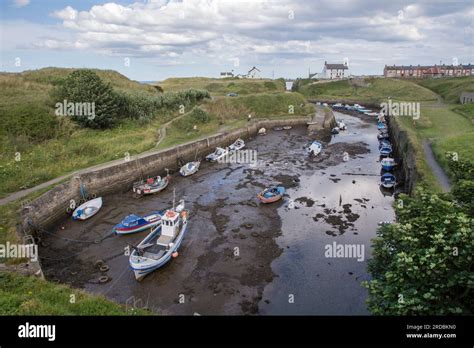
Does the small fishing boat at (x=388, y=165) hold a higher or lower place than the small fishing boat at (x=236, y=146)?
lower

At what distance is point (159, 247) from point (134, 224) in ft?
15.5

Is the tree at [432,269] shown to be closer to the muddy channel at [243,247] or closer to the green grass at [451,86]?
the muddy channel at [243,247]

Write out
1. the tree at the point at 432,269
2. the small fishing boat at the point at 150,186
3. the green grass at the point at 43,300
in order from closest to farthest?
the tree at the point at 432,269, the green grass at the point at 43,300, the small fishing boat at the point at 150,186

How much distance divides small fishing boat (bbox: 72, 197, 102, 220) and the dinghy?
838 centimetres

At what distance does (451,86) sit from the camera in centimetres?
10250

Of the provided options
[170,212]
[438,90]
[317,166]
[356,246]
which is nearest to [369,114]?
[438,90]

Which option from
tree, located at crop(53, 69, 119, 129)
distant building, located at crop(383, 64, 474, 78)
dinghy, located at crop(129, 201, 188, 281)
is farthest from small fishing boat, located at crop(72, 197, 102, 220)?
distant building, located at crop(383, 64, 474, 78)

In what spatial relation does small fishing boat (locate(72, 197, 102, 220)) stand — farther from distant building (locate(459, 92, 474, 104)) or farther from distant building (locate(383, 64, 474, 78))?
distant building (locate(383, 64, 474, 78))

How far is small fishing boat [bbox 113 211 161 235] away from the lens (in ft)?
86.9

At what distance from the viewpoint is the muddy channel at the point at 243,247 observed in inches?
767

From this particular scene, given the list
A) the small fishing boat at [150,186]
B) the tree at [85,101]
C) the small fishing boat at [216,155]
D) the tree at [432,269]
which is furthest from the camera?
the small fishing boat at [216,155]

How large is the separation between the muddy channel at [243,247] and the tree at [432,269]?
842cm

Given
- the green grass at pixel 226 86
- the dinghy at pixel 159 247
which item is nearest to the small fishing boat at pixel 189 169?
the dinghy at pixel 159 247
